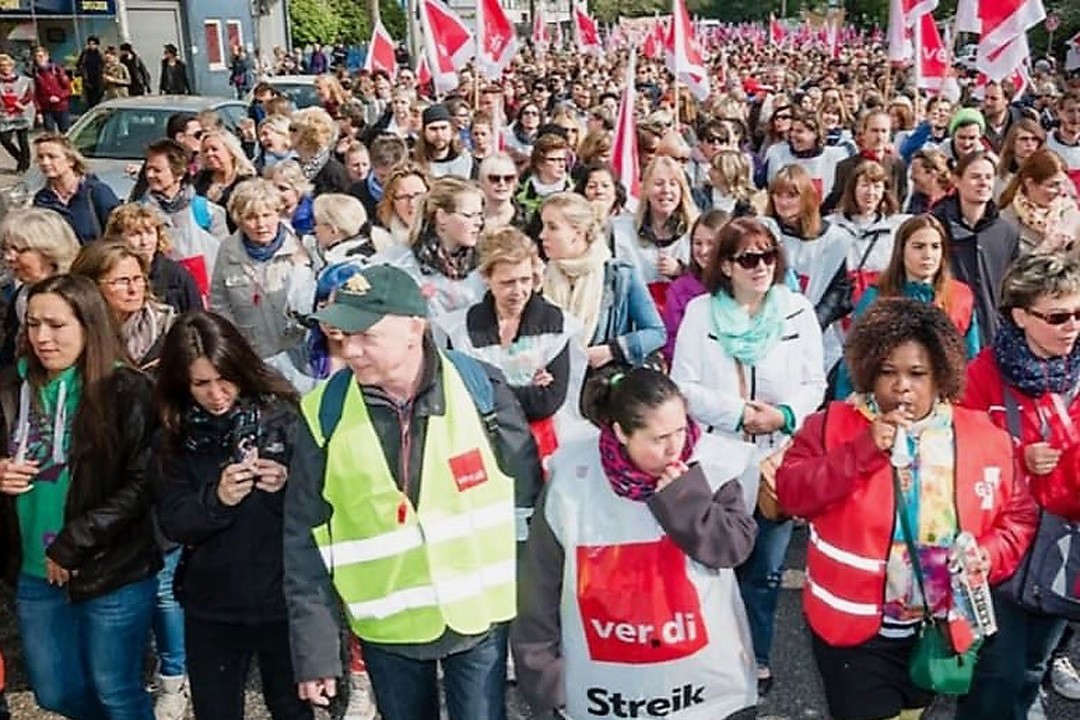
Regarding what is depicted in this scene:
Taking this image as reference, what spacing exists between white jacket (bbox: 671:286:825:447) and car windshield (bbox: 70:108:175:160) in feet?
30.9

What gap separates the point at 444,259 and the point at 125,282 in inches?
49.9

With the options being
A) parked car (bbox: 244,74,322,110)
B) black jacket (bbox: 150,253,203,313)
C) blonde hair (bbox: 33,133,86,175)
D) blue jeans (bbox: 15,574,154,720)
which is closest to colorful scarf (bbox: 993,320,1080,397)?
blue jeans (bbox: 15,574,154,720)

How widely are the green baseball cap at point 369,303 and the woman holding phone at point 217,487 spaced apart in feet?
2.16

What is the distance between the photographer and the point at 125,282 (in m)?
4.48

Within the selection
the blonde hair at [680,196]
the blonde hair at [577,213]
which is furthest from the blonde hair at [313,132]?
the blonde hair at [577,213]

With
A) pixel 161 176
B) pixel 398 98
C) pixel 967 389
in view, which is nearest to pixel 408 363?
pixel 967 389

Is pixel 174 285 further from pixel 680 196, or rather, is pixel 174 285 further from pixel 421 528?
pixel 421 528

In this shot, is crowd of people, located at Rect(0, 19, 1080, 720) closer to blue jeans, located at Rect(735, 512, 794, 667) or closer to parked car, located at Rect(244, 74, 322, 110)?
blue jeans, located at Rect(735, 512, 794, 667)

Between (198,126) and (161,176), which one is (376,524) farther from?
(198,126)

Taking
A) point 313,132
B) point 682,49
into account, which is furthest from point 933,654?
point 682,49

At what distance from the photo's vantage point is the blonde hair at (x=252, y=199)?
5.33m

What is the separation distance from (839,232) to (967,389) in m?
2.46

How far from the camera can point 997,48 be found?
32.6ft

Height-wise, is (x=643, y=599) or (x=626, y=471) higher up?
(x=626, y=471)
